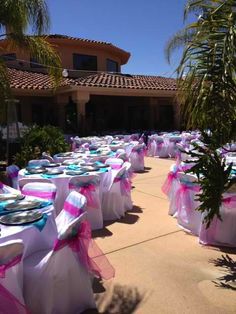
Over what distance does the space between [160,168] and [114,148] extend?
1.62 metres

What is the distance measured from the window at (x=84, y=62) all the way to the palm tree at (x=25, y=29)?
38.8 ft

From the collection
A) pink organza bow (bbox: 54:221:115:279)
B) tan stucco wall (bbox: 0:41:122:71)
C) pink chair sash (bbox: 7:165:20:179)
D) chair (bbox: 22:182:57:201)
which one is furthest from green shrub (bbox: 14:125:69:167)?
tan stucco wall (bbox: 0:41:122:71)

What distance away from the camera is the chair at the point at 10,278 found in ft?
8.17

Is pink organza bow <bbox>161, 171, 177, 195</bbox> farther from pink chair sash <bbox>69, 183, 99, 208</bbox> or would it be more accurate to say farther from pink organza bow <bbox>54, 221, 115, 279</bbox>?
pink organza bow <bbox>54, 221, 115, 279</bbox>

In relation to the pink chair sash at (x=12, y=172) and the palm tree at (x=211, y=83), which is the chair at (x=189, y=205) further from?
the pink chair sash at (x=12, y=172)

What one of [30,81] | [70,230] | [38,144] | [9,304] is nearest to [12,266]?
[9,304]

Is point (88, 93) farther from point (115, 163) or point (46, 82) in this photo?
point (115, 163)

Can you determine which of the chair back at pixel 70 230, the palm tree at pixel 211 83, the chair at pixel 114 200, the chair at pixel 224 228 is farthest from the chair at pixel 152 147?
the chair back at pixel 70 230

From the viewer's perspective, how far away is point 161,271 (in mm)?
4031

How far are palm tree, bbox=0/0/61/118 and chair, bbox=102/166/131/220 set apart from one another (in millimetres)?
4347

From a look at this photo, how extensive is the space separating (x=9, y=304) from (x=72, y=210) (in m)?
1.21

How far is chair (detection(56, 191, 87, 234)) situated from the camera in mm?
3410

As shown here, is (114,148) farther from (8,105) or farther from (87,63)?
(87,63)

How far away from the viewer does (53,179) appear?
5.62 m
